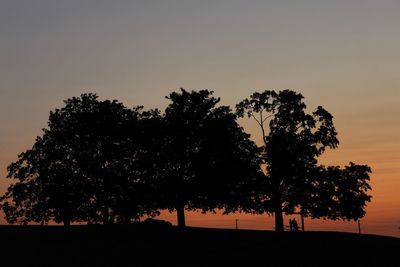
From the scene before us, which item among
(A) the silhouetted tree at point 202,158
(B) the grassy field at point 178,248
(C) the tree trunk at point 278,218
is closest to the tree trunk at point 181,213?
(A) the silhouetted tree at point 202,158

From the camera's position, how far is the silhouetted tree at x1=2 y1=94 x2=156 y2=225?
242 ft

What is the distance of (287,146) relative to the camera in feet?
233

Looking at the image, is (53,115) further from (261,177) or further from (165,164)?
(261,177)

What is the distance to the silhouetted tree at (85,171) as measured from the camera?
73688mm

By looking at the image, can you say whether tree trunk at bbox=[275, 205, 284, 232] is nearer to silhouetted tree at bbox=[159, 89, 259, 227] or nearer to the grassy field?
silhouetted tree at bbox=[159, 89, 259, 227]

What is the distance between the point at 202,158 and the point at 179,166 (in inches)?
131

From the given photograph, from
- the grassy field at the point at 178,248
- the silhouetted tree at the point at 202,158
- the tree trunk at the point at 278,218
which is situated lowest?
the grassy field at the point at 178,248

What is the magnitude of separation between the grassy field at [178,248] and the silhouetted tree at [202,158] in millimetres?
17362

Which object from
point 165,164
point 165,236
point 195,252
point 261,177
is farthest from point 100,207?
point 195,252

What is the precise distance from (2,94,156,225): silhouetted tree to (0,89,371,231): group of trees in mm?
119

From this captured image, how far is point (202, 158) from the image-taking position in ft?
234

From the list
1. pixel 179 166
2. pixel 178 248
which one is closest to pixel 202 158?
pixel 179 166

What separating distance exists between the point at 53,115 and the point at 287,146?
28.3 meters

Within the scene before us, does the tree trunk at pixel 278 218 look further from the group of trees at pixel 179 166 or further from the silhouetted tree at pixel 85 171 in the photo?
the silhouetted tree at pixel 85 171
